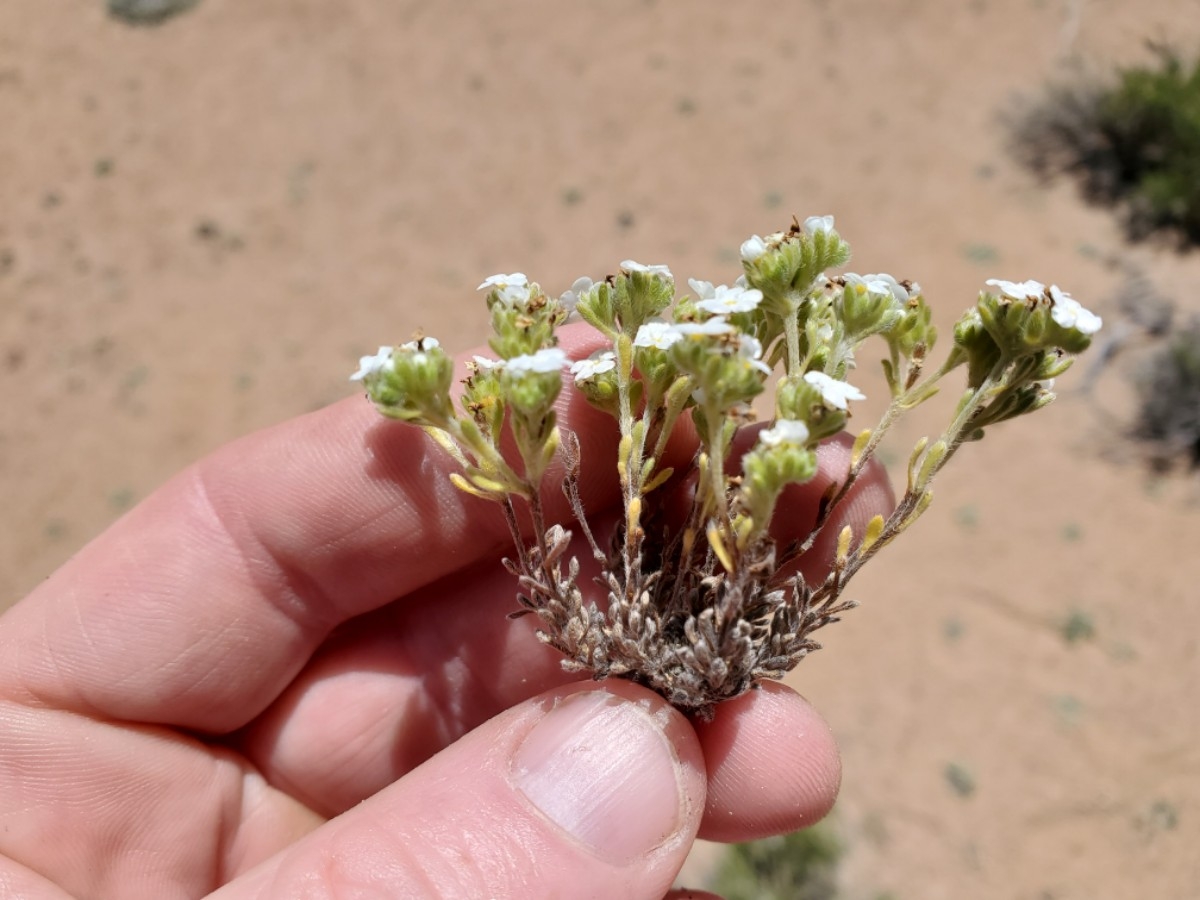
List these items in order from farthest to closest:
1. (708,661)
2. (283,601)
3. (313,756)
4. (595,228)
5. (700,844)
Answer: (595,228)
(700,844)
(313,756)
(283,601)
(708,661)

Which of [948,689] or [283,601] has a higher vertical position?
[283,601]

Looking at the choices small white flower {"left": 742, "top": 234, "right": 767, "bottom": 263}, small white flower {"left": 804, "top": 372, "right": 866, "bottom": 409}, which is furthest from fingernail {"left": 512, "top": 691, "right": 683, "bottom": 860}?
small white flower {"left": 742, "top": 234, "right": 767, "bottom": 263}

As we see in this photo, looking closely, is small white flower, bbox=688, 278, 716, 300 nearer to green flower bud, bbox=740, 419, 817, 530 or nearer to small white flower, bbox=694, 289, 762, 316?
small white flower, bbox=694, 289, 762, 316

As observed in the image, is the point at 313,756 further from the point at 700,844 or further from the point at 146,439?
the point at 146,439

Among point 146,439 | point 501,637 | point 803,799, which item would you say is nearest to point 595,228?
point 146,439

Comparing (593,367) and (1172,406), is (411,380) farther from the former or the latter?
(1172,406)

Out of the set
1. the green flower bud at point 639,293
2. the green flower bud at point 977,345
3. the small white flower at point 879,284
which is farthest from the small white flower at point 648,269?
the green flower bud at point 977,345
